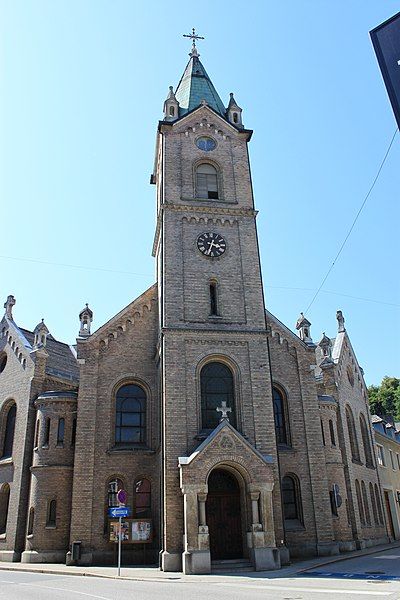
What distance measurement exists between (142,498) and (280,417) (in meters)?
8.14

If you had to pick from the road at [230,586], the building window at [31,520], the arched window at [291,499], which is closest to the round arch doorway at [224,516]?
the road at [230,586]

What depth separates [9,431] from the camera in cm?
3056

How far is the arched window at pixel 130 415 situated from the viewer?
27.1 metres

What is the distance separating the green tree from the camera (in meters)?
66.9

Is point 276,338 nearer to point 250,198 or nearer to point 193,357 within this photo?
point 193,357

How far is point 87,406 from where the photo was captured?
2655 cm

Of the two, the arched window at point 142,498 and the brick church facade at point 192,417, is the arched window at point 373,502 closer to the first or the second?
the brick church facade at point 192,417

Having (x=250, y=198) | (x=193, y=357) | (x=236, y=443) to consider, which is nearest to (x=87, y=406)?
(x=193, y=357)

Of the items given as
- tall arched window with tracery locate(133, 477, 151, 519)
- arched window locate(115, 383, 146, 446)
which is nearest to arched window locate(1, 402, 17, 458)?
arched window locate(115, 383, 146, 446)

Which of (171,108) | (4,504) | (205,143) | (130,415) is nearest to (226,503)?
(130,415)

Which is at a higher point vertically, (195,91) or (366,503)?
(195,91)

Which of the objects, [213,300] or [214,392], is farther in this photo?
[213,300]

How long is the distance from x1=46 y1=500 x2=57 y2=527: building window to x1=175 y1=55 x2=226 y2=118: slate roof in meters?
23.2

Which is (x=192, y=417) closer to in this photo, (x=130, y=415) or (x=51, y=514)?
(x=130, y=415)
